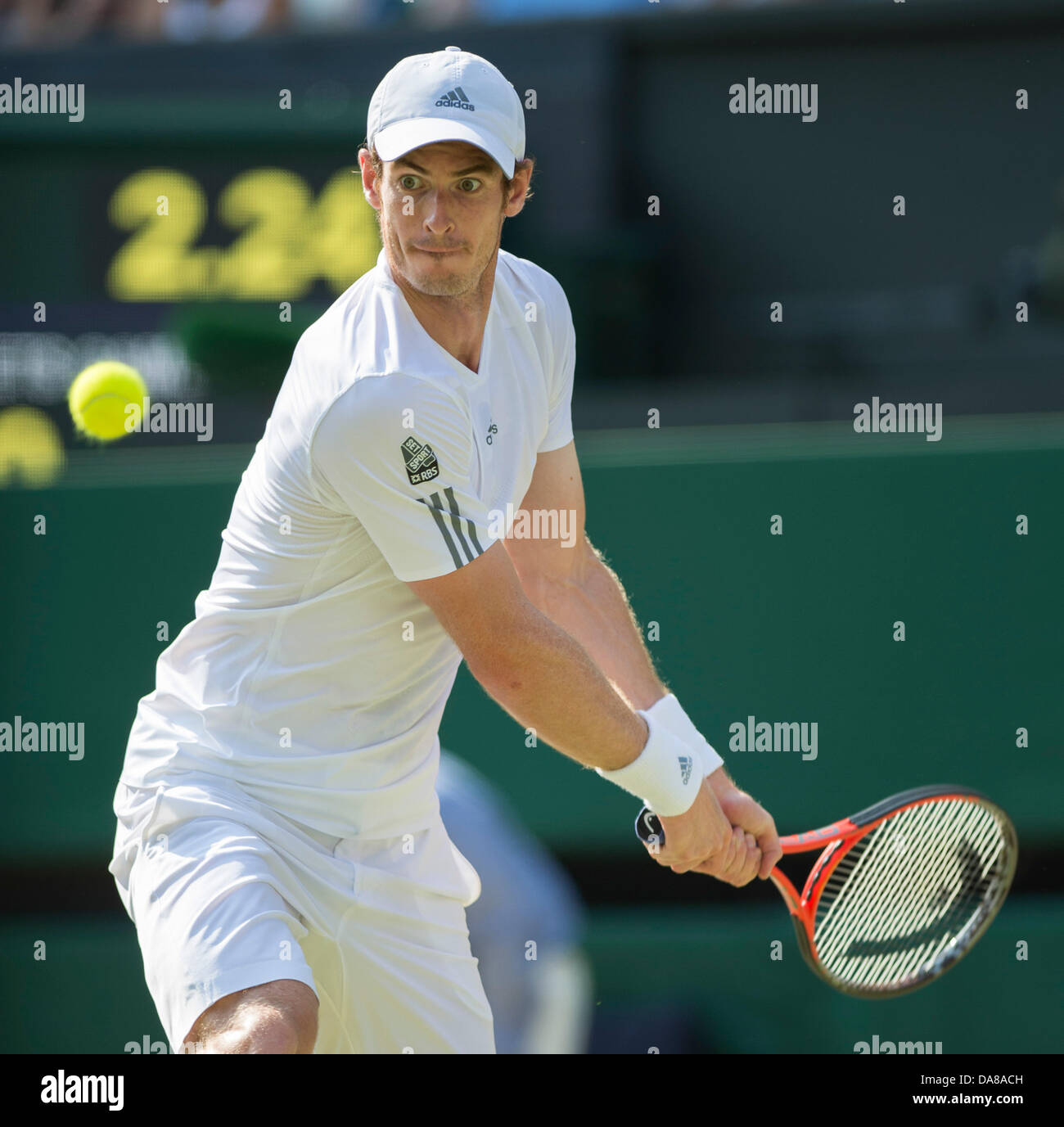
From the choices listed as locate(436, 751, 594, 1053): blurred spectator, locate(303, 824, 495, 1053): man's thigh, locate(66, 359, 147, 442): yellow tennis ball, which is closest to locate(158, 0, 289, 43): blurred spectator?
locate(66, 359, 147, 442): yellow tennis ball

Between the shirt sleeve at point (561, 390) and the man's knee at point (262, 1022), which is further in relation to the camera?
the shirt sleeve at point (561, 390)

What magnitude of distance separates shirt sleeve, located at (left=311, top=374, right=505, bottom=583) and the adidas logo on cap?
0.38 metres

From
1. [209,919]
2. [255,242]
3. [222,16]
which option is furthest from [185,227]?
[209,919]

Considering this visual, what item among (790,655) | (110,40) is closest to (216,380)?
(110,40)

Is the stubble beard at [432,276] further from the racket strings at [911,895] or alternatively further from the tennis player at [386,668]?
the racket strings at [911,895]

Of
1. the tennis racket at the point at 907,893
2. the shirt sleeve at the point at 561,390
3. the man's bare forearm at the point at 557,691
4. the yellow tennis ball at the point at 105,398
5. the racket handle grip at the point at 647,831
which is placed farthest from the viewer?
the yellow tennis ball at the point at 105,398

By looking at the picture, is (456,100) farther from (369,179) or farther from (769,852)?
(769,852)

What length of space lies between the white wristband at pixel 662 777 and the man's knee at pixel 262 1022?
533mm

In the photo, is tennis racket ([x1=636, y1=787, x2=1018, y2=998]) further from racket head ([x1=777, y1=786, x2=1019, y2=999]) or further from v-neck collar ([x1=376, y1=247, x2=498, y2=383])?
v-neck collar ([x1=376, y1=247, x2=498, y2=383])

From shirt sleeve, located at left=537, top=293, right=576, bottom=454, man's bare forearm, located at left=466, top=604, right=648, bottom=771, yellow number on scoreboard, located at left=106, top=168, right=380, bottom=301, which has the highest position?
yellow number on scoreboard, located at left=106, top=168, right=380, bottom=301

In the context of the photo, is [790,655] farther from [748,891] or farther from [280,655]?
[280,655]

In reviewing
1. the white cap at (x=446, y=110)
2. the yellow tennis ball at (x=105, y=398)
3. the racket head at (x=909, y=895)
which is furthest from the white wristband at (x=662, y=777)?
the yellow tennis ball at (x=105, y=398)

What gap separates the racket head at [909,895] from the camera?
270 cm

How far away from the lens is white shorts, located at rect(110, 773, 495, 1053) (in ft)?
7.07
